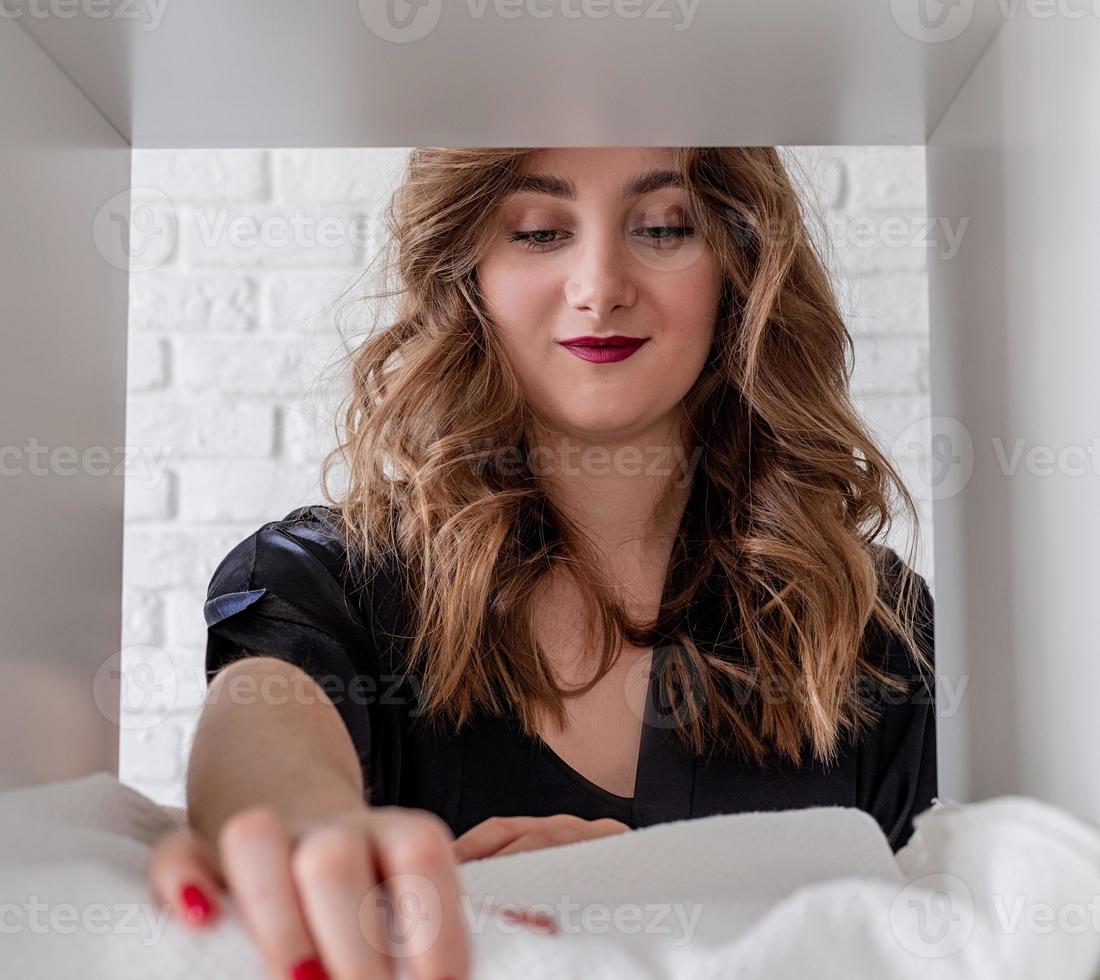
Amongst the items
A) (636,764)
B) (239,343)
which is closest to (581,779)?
(636,764)

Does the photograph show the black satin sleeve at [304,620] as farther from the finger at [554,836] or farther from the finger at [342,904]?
the finger at [342,904]

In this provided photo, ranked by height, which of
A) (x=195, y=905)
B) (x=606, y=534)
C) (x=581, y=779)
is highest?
(x=606, y=534)

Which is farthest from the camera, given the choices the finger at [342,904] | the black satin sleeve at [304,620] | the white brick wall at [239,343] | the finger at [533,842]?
the white brick wall at [239,343]

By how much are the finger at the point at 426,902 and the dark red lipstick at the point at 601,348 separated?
25.3 inches

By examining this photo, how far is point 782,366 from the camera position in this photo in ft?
3.33

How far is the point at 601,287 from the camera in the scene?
2.80 feet

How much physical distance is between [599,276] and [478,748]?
428 millimetres

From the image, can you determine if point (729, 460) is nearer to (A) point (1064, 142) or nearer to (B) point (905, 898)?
(A) point (1064, 142)

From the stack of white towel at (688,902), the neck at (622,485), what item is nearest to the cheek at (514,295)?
the neck at (622,485)

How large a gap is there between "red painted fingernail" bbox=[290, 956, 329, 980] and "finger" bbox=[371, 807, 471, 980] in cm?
2

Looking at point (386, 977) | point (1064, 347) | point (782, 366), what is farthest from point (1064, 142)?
point (782, 366)

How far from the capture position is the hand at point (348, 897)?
0.28 metres

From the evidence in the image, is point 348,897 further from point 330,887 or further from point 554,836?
point 554,836

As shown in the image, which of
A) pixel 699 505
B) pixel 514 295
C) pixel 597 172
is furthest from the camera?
pixel 699 505
